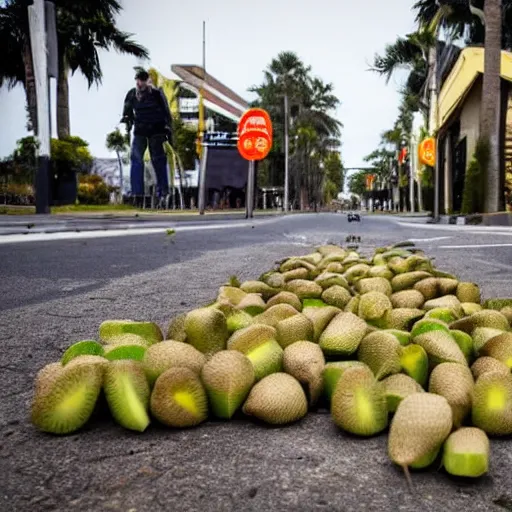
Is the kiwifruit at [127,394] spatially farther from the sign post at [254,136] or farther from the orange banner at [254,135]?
the orange banner at [254,135]

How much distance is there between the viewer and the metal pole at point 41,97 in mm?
14102

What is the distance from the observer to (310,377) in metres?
1.22

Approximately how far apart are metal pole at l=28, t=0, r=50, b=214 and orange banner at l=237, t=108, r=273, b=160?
29.8 feet

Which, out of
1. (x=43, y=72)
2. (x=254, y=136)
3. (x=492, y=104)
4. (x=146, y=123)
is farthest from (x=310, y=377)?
(x=146, y=123)

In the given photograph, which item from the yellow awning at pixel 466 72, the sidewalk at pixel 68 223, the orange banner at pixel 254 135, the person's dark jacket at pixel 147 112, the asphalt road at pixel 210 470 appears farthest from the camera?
the person's dark jacket at pixel 147 112

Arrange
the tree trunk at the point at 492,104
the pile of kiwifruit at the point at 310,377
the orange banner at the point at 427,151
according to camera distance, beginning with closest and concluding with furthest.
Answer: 1. the pile of kiwifruit at the point at 310,377
2. the tree trunk at the point at 492,104
3. the orange banner at the point at 427,151

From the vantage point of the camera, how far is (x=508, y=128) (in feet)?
62.1

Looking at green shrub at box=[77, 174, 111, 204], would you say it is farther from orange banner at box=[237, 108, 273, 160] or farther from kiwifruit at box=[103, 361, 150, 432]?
kiwifruit at box=[103, 361, 150, 432]

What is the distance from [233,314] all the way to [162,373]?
15.5 inches

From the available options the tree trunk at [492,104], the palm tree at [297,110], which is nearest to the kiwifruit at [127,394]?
the tree trunk at [492,104]

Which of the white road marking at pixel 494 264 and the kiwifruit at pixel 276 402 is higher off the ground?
the kiwifruit at pixel 276 402

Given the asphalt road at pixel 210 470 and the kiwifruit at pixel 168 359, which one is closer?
the asphalt road at pixel 210 470

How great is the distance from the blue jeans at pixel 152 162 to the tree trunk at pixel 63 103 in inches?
169

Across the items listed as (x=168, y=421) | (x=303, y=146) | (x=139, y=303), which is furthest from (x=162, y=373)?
(x=303, y=146)
